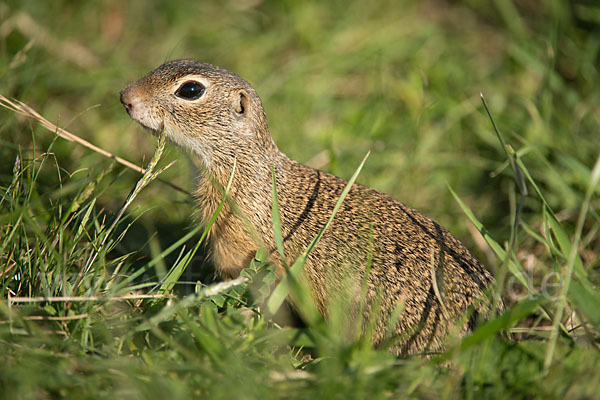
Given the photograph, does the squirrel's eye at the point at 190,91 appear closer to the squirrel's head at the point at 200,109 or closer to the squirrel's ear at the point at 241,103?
the squirrel's head at the point at 200,109

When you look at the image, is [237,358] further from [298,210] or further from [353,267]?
[298,210]

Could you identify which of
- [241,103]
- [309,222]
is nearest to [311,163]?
[241,103]

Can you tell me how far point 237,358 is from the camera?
234 cm

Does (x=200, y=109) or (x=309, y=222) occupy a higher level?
(x=200, y=109)

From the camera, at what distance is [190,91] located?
11.4ft

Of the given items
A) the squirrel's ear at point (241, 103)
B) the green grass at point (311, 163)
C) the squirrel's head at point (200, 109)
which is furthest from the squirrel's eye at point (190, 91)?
the green grass at point (311, 163)

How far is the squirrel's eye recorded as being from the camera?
11.4ft

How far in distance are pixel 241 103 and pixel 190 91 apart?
1.06 feet

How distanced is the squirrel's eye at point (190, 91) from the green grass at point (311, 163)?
0.43m

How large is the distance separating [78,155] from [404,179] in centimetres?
259

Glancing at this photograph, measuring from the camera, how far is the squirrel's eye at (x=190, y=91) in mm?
3469

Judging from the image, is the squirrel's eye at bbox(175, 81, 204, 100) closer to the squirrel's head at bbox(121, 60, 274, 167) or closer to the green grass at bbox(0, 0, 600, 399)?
the squirrel's head at bbox(121, 60, 274, 167)

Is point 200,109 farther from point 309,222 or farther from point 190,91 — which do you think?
point 309,222

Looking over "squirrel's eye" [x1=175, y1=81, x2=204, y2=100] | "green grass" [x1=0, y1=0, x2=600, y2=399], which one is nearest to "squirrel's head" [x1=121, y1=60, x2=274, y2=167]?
"squirrel's eye" [x1=175, y1=81, x2=204, y2=100]
